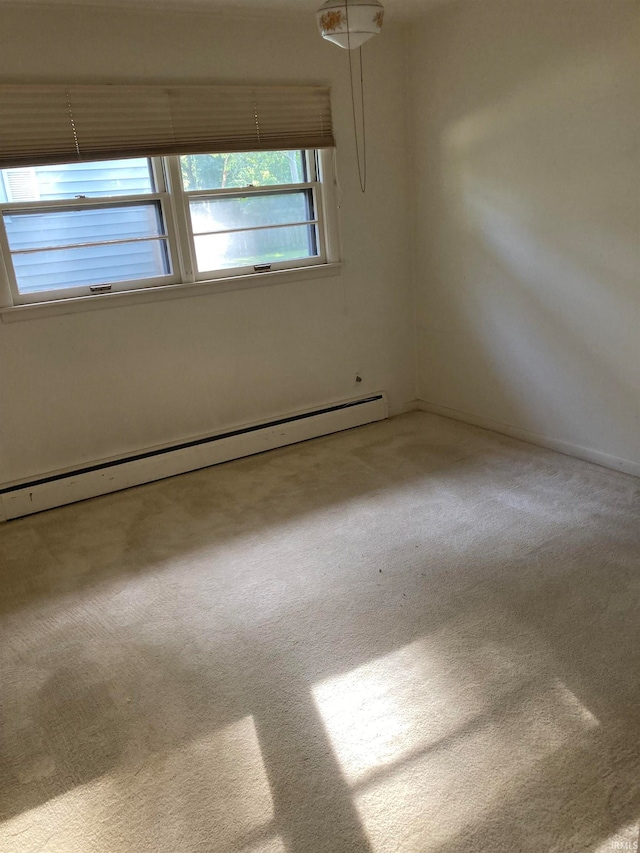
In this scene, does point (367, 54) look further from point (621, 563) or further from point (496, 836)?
point (496, 836)

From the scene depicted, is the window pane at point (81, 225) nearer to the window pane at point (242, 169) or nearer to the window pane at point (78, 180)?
the window pane at point (78, 180)

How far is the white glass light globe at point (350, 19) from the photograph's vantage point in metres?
2.23

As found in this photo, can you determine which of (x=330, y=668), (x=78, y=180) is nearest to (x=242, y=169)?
(x=78, y=180)

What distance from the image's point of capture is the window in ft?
10.7

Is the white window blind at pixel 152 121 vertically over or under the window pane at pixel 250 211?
over

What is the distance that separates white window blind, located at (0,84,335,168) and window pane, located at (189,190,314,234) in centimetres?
28

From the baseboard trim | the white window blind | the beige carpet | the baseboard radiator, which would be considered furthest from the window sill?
the baseboard trim

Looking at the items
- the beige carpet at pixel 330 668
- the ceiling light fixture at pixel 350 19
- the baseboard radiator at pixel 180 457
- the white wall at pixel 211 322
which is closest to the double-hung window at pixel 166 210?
the white wall at pixel 211 322

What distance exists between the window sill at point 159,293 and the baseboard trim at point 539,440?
4.01ft

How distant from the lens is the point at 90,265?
3.46 m

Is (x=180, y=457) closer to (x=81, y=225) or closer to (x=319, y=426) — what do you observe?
(x=319, y=426)

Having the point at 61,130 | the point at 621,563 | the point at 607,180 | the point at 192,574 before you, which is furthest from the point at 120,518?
the point at 607,180

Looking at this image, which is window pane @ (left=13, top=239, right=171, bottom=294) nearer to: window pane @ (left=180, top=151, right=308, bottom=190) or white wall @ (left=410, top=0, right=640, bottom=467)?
window pane @ (left=180, top=151, right=308, bottom=190)

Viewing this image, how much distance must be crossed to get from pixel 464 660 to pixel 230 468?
2.09 m
